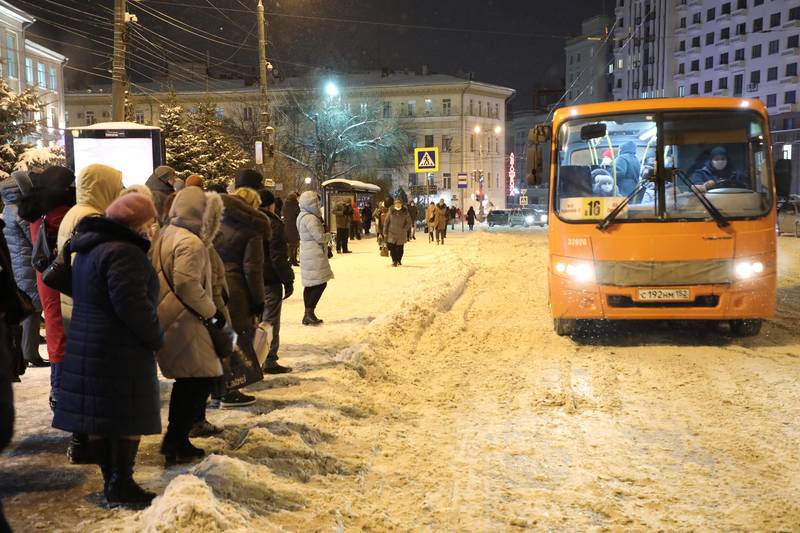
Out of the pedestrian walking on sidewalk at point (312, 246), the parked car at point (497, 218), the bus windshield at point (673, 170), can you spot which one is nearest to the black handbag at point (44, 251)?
the pedestrian walking on sidewalk at point (312, 246)

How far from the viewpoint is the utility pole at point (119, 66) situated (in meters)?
13.3

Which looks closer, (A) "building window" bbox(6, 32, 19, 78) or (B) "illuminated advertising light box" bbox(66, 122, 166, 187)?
(B) "illuminated advertising light box" bbox(66, 122, 166, 187)

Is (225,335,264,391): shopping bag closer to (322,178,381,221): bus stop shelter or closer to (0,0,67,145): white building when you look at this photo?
(322,178,381,221): bus stop shelter

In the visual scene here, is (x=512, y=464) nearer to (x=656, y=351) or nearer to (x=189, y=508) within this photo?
(x=189, y=508)

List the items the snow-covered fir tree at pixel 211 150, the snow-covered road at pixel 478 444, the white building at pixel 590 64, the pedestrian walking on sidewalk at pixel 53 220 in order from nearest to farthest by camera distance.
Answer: the snow-covered road at pixel 478 444 < the pedestrian walking on sidewalk at pixel 53 220 < the snow-covered fir tree at pixel 211 150 < the white building at pixel 590 64

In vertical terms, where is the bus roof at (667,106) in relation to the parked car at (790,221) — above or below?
above

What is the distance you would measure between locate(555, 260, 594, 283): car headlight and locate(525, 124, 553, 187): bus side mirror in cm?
136

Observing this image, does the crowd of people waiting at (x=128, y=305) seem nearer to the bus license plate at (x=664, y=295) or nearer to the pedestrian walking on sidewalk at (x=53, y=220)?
the pedestrian walking on sidewalk at (x=53, y=220)

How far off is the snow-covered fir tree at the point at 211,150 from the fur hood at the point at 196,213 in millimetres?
22629

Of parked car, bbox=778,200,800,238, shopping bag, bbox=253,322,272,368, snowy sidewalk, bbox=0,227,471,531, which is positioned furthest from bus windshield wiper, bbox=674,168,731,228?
parked car, bbox=778,200,800,238

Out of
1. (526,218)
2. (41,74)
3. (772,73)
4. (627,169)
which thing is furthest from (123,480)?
(772,73)

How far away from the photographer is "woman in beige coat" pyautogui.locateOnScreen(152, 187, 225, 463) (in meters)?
4.81

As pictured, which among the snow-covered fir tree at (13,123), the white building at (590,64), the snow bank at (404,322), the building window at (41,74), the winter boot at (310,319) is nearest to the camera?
the snow bank at (404,322)

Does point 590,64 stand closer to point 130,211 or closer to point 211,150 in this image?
point 211,150
